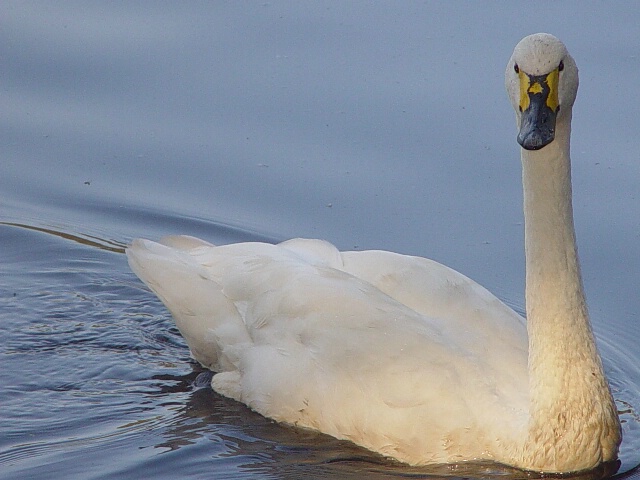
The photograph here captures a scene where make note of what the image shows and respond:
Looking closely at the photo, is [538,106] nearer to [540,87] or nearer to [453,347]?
[540,87]

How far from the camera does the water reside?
6699 mm

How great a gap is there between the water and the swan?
20cm

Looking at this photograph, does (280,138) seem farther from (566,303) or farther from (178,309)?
(566,303)

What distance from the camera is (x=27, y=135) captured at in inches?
381

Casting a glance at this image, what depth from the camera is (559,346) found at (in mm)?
6254

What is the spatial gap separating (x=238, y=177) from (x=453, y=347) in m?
3.22

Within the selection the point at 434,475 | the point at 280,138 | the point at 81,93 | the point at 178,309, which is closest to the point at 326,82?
the point at 280,138

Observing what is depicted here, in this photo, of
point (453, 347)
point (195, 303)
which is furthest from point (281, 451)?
point (195, 303)

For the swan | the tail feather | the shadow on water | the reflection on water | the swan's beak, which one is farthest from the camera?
the tail feather

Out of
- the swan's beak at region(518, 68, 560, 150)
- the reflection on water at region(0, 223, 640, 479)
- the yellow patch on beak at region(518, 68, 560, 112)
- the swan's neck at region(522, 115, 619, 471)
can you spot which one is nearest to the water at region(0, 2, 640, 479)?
the reflection on water at region(0, 223, 640, 479)

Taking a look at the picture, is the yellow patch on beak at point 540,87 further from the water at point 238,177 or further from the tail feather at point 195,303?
the tail feather at point 195,303

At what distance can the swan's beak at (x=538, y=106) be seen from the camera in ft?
18.7

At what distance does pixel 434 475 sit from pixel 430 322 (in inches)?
31.7

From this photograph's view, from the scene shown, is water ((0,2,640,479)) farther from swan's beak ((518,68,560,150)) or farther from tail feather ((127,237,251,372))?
swan's beak ((518,68,560,150))
